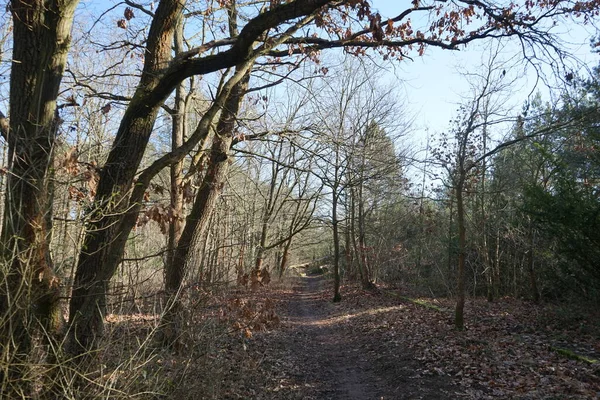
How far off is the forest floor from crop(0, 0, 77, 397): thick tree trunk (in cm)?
221

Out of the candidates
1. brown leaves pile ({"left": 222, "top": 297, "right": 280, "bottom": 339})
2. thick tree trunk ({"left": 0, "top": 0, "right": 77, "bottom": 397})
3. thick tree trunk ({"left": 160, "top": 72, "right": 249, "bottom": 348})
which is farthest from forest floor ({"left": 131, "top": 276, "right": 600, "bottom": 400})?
thick tree trunk ({"left": 0, "top": 0, "right": 77, "bottom": 397})

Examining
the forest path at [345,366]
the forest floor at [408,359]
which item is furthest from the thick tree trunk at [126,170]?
the forest path at [345,366]

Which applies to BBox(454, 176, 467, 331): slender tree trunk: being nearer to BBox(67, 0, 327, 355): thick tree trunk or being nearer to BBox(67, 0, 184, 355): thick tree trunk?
BBox(67, 0, 327, 355): thick tree trunk

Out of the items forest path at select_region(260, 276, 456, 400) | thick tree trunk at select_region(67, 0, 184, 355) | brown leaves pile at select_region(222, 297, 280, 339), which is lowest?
forest path at select_region(260, 276, 456, 400)

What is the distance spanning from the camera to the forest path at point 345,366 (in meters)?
6.96

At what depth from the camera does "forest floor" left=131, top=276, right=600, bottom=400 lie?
241 inches

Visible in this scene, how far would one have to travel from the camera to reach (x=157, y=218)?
14.9ft

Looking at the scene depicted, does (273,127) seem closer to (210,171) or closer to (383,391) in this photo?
(210,171)

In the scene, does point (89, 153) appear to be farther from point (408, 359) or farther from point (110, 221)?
point (408, 359)

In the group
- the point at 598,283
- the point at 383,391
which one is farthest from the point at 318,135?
the point at 598,283

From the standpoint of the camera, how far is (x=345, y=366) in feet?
29.1

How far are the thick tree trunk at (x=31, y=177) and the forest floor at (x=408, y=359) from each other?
221cm

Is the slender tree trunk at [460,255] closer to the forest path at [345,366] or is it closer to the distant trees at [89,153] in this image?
the forest path at [345,366]

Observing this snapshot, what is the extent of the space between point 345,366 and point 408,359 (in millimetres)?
1320
